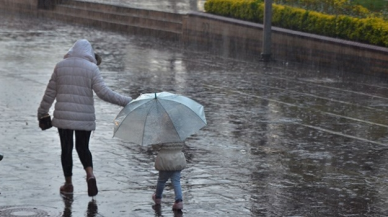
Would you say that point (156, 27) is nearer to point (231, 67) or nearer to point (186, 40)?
point (186, 40)

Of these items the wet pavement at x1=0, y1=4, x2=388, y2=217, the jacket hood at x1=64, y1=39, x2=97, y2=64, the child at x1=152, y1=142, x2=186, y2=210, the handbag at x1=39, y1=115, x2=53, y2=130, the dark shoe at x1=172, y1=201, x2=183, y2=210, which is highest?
the jacket hood at x1=64, y1=39, x2=97, y2=64

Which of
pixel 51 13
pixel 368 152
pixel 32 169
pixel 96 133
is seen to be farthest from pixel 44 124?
pixel 51 13

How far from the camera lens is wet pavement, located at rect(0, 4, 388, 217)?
8.70 metres

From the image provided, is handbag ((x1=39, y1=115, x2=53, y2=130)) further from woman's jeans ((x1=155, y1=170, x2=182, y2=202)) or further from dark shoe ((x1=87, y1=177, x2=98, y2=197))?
woman's jeans ((x1=155, y1=170, x2=182, y2=202))

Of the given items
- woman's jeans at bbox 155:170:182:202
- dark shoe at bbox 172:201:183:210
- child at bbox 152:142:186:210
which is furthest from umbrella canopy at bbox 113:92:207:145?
dark shoe at bbox 172:201:183:210

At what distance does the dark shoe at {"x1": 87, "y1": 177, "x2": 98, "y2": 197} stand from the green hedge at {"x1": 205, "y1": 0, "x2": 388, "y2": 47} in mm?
11840

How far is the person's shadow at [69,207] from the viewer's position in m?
8.16

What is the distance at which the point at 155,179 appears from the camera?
9586 millimetres

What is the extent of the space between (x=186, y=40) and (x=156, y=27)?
1792 millimetres

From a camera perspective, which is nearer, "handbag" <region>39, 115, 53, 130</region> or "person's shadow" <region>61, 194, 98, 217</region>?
"person's shadow" <region>61, 194, 98, 217</region>

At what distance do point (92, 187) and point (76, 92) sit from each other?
0.87 metres

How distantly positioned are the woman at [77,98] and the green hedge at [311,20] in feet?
38.0

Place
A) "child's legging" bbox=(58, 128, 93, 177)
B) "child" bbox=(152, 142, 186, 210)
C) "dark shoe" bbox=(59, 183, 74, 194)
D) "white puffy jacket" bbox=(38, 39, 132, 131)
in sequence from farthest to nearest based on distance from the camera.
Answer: "dark shoe" bbox=(59, 183, 74, 194) < "child's legging" bbox=(58, 128, 93, 177) < "white puffy jacket" bbox=(38, 39, 132, 131) < "child" bbox=(152, 142, 186, 210)

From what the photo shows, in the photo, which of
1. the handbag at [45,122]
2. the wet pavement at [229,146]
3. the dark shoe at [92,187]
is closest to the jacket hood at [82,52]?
the handbag at [45,122]
